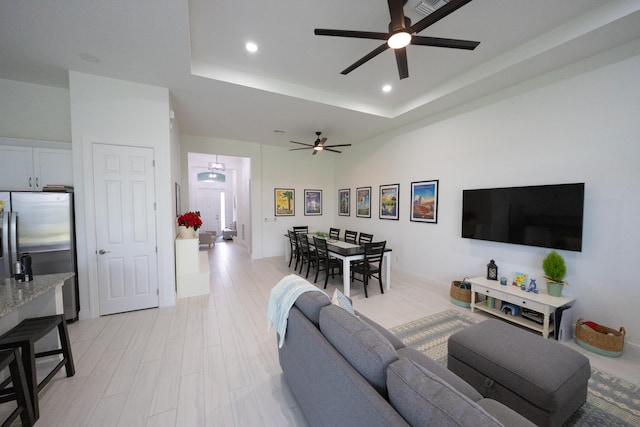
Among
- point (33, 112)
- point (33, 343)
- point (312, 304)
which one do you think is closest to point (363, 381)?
point (312, 304)

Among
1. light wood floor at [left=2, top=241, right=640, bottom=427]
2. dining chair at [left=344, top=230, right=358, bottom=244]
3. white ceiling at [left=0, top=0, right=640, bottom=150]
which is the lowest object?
light wood floor at [left=2, top=241, right=640, bottom=427]

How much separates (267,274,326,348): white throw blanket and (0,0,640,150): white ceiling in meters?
2.48

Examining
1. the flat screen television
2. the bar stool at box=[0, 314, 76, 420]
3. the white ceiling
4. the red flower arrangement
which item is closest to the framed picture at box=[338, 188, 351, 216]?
the white ceiling

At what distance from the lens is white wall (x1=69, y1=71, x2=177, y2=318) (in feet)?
9.59

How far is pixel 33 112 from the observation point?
3.19 m

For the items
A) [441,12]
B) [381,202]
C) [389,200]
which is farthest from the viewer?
[381,202]

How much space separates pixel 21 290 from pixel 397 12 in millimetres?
3669

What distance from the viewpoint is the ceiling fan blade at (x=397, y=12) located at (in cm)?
182

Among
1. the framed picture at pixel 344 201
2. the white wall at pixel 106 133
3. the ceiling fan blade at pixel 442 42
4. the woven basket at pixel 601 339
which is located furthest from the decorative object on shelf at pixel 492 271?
the white wall at pixel 106 133

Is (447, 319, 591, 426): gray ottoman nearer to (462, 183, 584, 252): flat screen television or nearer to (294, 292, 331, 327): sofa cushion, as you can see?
(294, 292, 331, 327): sofa cushion

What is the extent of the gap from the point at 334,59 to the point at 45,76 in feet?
12.0

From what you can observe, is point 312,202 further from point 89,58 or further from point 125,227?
point 89,58

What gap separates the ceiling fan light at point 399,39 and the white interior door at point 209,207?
414 inches

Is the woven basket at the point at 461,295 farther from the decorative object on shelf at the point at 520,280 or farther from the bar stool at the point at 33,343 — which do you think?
the bar stool at the point at 33,343
